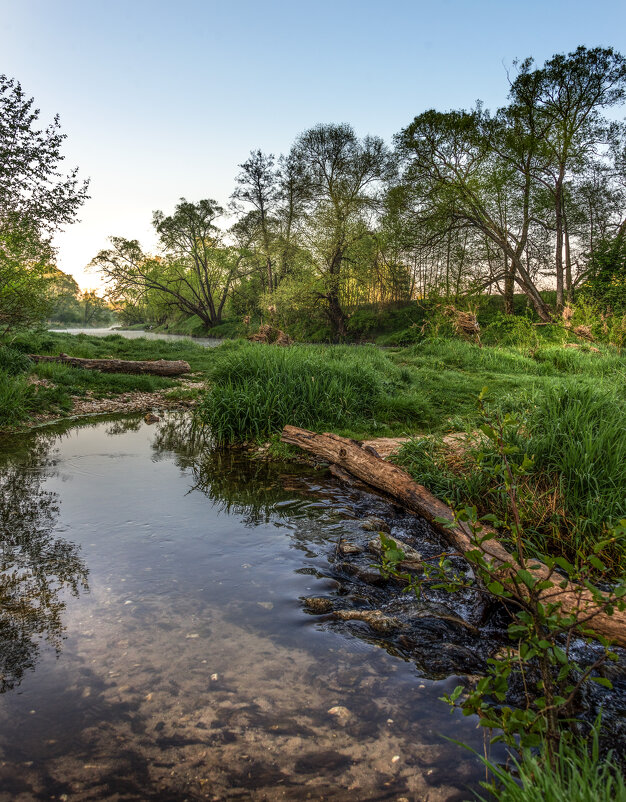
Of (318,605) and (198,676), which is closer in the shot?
(198,676)

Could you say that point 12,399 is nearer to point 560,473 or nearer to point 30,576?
point 30,576

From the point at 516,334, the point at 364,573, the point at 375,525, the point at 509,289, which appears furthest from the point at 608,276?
the point at 364,573

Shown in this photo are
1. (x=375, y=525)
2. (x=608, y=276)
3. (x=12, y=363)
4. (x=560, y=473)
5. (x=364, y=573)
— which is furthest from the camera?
(x=608, y=276)

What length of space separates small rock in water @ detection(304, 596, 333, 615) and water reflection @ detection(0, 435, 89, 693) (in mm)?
1633

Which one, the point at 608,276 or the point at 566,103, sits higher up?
the point at 566,103

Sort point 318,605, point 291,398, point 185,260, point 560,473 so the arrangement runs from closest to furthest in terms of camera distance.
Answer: point 318,605 → point 560,473 → point 291,398 → point 185,260

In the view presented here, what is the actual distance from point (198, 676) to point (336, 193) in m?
35.0

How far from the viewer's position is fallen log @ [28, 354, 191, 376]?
14.2m

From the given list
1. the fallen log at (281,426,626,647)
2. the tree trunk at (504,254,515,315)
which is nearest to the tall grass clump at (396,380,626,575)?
the fallen log at (281,426,626,647)

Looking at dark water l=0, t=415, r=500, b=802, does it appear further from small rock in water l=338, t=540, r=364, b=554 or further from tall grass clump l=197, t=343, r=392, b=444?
tall grass clump l=197, t=343, r=392, b=444

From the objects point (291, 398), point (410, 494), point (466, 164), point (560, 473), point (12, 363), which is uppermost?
point (466, 164)

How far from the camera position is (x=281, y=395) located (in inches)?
333

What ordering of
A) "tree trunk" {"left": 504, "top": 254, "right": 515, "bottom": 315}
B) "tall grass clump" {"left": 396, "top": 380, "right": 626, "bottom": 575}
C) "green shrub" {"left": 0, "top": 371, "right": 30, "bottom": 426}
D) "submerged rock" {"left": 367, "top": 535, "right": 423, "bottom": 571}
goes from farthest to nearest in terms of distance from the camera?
1. "tree trunk" {"left": 504, "top": 254, "right": 515, "bottom": 315}
2. "green shrub" {"left": 0, "top": 371, "right": 30, "bottom": 426}
3. "tall grass clump" {"left": 396, "top": 380, "right": 626, "bottom": 575}
4. "submerged rock" {"left": 367, "top": 535, "right": 423, "bottom": 571}

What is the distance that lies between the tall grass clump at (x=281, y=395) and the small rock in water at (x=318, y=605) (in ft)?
15.7
